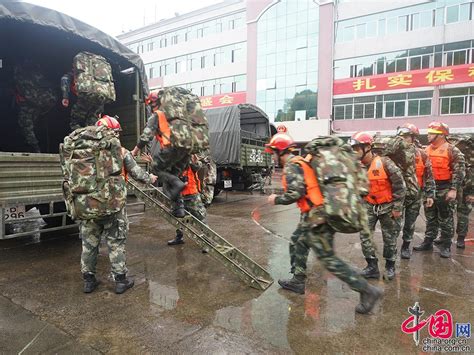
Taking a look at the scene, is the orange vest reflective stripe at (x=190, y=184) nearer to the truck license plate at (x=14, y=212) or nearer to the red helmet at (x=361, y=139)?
the truck license plate at (x=14, y=212)

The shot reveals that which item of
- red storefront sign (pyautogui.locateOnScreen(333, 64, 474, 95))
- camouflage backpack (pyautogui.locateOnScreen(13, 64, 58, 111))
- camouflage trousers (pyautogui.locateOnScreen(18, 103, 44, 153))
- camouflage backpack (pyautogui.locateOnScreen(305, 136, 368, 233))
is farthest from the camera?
red storefront sign (pyautogui.locateOnScreen(333, 64, 474, 95))

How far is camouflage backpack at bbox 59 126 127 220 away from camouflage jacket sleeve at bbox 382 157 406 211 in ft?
9.23

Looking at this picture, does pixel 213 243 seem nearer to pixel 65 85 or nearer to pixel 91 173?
pixel 91 173

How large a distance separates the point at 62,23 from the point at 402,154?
14.8 feet

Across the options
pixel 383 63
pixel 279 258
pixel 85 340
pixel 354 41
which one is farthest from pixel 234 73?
pixel 85 340

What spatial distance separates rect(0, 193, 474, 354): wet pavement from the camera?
2389 millimetres

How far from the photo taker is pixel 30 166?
381cm

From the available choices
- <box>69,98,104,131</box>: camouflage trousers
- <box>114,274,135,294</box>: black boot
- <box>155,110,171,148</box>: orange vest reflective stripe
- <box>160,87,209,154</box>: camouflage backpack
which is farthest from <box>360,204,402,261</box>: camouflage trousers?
<box>69,98,104,131</box>: camouflage trousers

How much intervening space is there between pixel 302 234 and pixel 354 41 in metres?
23.1

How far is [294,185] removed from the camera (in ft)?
8.89

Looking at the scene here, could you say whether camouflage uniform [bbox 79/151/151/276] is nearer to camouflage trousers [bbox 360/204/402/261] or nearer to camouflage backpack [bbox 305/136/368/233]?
camouflage backpack [bbox 305/136/368/233]

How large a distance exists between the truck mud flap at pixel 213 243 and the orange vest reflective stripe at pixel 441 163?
9.41 ft

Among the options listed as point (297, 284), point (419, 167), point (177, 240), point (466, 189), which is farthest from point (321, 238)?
point (466, 189)

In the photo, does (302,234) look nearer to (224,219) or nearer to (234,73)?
(224,219)
